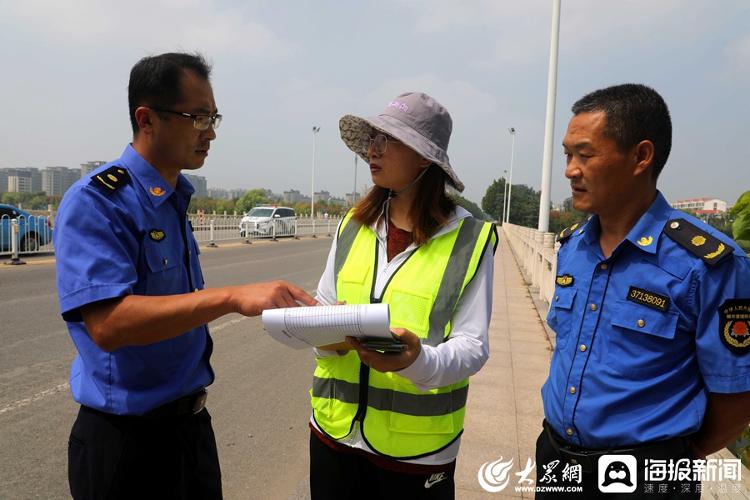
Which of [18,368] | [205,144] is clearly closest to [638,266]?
[205,144]

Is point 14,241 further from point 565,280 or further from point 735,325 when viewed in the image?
point 735,325

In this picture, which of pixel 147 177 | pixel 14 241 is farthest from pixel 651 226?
pixel 14 241

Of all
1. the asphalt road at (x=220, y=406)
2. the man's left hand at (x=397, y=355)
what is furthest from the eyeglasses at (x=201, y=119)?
the asphalt road at (x=220, y=406)

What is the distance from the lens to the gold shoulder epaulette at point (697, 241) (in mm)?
1562

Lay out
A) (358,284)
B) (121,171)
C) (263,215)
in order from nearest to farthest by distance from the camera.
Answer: (121,171)
(358,284)
(263,215)

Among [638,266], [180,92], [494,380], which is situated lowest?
[494,380]

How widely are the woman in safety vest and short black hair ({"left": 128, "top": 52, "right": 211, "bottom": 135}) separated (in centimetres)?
71

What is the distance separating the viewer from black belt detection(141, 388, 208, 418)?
171cm

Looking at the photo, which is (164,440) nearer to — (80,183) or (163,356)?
(163,356)

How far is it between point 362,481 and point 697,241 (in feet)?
4.58

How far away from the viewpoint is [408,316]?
172 centimetres

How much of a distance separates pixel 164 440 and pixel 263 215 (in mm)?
22822

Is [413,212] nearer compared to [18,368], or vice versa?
[413,212]

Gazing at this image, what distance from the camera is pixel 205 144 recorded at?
76.2 inches
